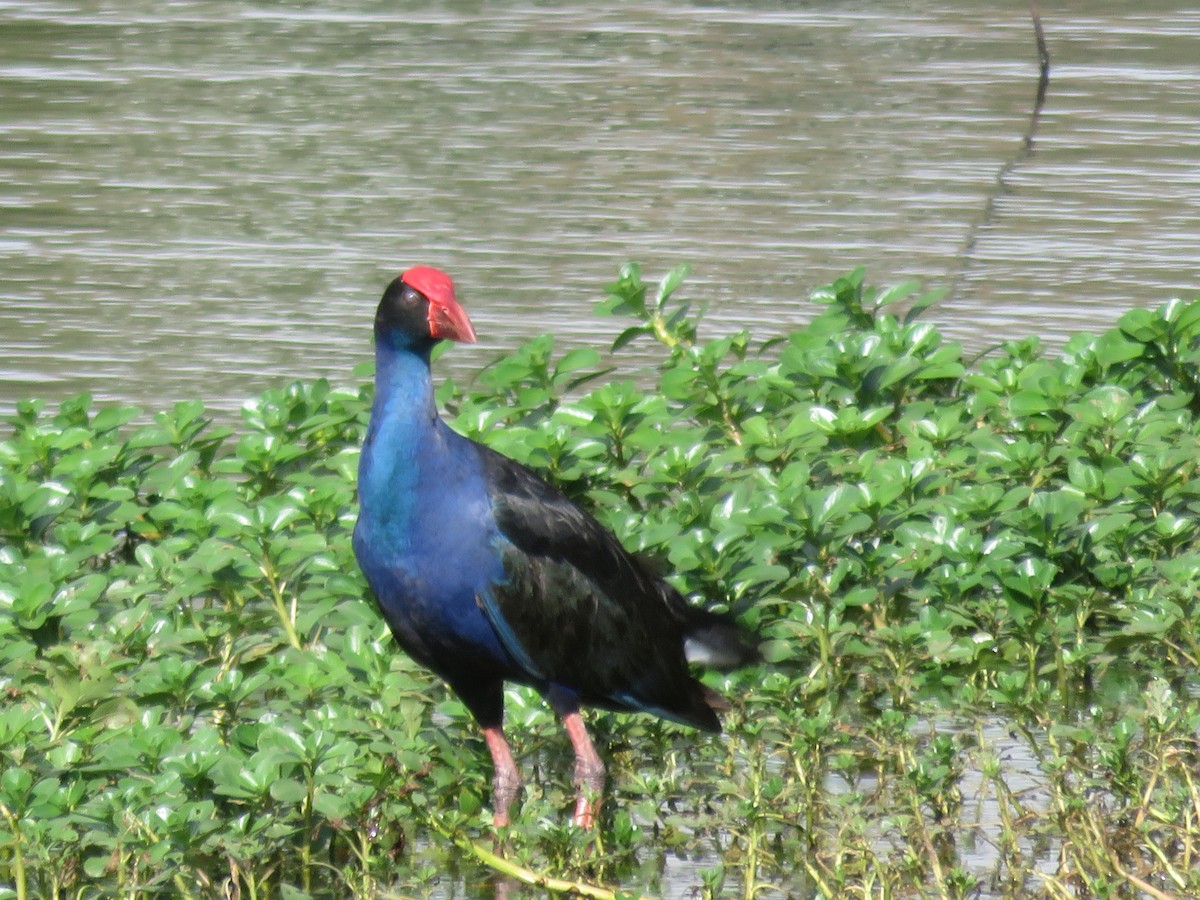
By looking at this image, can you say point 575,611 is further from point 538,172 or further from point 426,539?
point 538,172

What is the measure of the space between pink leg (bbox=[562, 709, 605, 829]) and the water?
127 inches

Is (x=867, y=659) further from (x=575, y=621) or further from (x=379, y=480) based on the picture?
(x=379, y=480)

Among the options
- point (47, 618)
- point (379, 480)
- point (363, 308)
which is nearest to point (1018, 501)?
point (379, 480)

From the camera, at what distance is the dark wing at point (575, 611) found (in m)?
4.30

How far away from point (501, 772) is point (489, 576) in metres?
0.45

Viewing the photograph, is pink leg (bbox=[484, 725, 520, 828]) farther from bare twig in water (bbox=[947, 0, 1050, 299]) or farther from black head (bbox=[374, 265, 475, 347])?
bare twig in water (bbox=[947, 0, 1050, 299])

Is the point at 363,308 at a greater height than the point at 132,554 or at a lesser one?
lesser

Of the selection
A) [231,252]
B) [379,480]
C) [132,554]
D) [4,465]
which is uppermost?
[379,480]

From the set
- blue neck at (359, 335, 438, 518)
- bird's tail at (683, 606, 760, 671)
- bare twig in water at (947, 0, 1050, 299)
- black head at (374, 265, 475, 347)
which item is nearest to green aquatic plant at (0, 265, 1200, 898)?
bird's tail at (683, 606, 760, 671)

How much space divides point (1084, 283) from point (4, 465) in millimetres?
5151

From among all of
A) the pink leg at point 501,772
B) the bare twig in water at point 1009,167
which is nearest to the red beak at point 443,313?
the pink leg at point 501,772

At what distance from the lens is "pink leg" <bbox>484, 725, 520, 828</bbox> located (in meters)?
4.37

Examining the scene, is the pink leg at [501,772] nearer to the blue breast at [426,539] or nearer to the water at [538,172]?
the blue breast at [426,539]

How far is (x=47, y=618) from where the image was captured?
456 centimetres
